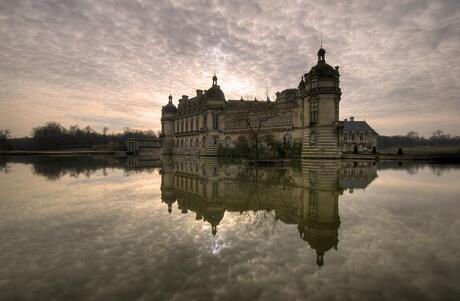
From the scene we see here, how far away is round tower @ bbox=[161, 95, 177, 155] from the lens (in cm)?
7244

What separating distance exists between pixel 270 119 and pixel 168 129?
33765 mm

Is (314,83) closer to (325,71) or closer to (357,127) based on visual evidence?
(325,71)

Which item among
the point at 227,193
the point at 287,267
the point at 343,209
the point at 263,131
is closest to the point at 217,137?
the point at 263,131

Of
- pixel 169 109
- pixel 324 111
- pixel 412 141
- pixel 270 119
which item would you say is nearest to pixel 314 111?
pixel 324 111

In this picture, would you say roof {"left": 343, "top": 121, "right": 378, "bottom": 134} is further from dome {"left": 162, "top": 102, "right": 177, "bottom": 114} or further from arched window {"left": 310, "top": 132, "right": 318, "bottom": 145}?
dome {"left": 162, "top": 102, "right": 177, "bottom": 114}

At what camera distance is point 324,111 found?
123 feet

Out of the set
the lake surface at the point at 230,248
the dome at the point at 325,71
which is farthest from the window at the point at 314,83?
the lake surface at the point at 230,248

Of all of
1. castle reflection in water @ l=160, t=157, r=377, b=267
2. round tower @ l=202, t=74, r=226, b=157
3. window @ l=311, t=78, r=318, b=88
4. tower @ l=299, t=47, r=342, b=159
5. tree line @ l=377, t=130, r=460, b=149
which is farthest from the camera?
tree line @ l=377, t=130, r=460, b=149

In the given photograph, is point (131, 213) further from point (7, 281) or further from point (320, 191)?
point (320, 191)

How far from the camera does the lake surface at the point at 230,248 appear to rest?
450cm

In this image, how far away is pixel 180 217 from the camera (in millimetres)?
9148

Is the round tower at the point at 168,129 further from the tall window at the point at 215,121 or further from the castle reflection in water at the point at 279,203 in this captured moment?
the castle reflection in water at the point at 279,203

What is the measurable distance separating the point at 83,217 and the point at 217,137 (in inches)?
1792

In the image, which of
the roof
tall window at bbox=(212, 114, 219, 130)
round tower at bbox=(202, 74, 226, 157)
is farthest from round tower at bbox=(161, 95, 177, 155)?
the roof
